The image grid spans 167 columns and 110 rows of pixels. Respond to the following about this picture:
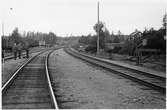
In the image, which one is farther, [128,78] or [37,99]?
[128,78]

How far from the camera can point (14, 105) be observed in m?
9.23

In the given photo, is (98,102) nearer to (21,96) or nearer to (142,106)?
(142,106)

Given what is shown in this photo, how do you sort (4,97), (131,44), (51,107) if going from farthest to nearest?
(131,44) < (4,97) < (51,107)

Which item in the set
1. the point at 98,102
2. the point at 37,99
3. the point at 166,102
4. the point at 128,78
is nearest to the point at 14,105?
the point at 37,99

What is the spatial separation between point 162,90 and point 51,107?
17.2 ft

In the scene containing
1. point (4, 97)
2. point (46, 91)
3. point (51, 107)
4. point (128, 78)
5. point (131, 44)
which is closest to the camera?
point (51, 107)

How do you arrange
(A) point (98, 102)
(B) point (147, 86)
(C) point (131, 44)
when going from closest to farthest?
1. (A) point (98, 102)
2. (B) point (147, 86)
3. (C) point (131, 44)

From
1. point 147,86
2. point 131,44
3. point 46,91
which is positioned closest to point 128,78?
point 147,86

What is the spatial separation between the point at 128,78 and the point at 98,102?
24.2 ft

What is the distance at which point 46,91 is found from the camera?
11.8 m

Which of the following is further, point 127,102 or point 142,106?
point 127,102

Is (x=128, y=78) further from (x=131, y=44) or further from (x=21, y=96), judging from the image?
(x=131, y=44)

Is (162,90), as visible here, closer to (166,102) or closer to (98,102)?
(166,102)

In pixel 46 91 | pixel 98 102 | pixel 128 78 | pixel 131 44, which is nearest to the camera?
pixel 98 102
